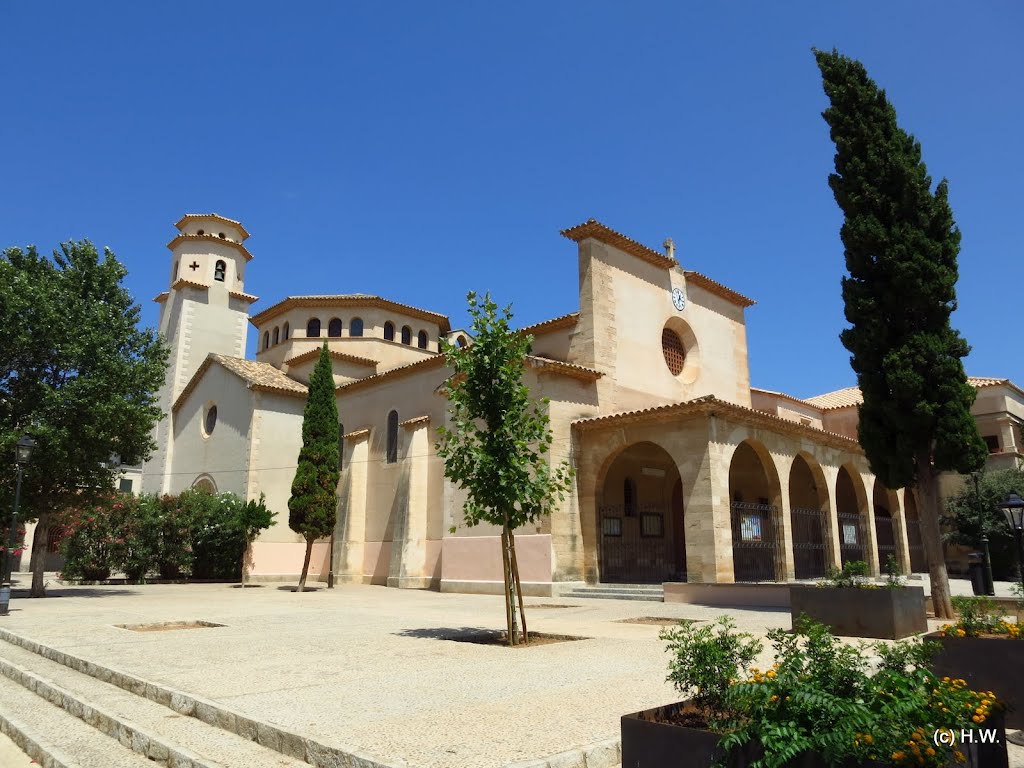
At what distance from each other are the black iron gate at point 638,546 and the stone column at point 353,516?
982 centimetres

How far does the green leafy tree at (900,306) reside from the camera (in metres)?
12.6

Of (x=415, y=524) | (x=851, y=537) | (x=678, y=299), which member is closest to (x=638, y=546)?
(x=851, y=537)

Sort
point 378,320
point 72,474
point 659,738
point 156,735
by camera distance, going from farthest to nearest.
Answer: point 378,320 < point 72,474 < point 156,735 < point 659,738

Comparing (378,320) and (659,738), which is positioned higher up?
(378,320)

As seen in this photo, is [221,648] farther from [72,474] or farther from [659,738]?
[72,474]

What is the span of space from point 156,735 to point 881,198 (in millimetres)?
13759

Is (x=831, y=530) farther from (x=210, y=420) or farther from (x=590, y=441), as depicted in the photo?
(x=210, y=420)

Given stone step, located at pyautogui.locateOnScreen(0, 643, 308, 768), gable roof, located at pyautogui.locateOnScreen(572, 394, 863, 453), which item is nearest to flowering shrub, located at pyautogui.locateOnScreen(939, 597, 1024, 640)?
stone step, located at pyautogui.locateOnScreen(0, 643, 308, 768)

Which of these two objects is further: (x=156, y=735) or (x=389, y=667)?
(x=389, y=667)

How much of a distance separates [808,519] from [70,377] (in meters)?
22.3

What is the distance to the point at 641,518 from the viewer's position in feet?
76.5

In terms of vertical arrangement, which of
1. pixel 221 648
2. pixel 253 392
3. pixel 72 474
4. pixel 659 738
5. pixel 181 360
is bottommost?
pixel 221 648

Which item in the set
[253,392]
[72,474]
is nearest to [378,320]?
[253,392]

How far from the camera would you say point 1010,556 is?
25406 millimetres
